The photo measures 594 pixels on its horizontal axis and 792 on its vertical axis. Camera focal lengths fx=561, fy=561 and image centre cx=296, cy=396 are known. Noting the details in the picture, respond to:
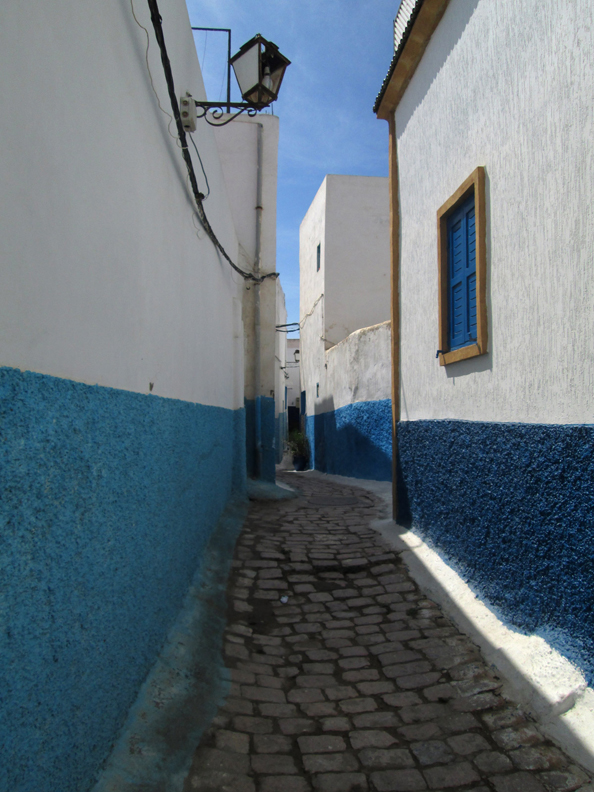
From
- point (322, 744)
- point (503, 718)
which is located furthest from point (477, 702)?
point (322, 744)

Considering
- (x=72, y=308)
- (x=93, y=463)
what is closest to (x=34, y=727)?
(x=93, y=463)

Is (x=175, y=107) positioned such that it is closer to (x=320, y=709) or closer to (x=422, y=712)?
(x=320, y=709)

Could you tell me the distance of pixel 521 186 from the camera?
138 inches

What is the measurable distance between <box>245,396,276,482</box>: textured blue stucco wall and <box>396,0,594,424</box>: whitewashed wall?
5046 mm

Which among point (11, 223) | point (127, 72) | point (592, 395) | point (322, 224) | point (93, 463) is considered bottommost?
point (93, 463)

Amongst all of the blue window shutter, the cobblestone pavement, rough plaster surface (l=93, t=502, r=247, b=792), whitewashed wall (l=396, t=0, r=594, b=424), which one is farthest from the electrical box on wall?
the cobblestone pavement

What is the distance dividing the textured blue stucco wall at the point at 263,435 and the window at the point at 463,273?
547 cm

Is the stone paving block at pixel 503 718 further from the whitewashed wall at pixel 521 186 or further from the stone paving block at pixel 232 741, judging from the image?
the whitewashed wall at pixel 521 186

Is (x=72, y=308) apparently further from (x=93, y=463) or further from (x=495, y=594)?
(x=495, y=594)

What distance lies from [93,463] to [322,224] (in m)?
14.3

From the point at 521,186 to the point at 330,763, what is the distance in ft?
11.1

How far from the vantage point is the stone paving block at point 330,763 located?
98.4 inches

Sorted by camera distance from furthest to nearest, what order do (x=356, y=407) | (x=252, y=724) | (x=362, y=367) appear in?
(x=356, y=407)
(x=362, y=367)
(x=252, y=724)

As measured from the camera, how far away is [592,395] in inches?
109
